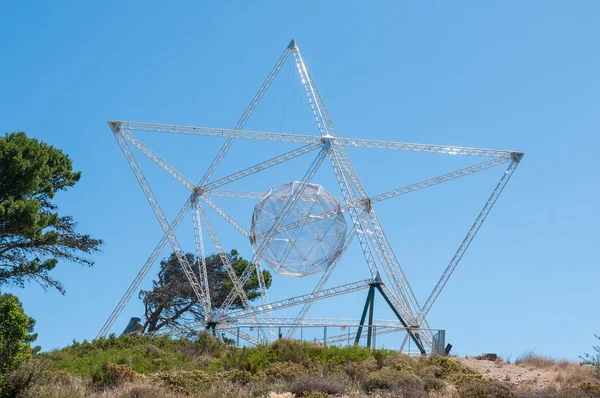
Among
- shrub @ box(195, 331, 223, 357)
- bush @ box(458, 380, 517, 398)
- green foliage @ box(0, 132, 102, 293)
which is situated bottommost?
bush @ box(458, 380, 517, 398)

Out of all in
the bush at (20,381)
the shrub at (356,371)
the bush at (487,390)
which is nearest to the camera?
the bush at (20,381)

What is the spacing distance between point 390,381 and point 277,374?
14.1ft

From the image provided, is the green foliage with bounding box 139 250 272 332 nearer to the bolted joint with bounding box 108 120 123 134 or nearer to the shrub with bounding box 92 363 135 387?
the bolted joint with bounding box 108 120 123 134

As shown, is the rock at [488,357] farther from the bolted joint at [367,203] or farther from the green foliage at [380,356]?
the bolted joint at [367,203]

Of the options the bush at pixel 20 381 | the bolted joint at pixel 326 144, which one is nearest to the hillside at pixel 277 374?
the bush at pixel 20 381

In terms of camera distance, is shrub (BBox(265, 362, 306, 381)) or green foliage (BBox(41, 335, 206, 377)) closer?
shrub (BBox(265, 362, 306, 381))

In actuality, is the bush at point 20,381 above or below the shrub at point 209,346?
below

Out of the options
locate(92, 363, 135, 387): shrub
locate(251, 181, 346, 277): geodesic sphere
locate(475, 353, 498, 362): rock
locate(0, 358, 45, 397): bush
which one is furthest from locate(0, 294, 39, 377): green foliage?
locate(251, 181, 346, 277): geodesic sphere

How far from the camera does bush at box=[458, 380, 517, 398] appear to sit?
27.2m

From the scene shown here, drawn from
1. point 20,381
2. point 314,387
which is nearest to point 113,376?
point 20,381

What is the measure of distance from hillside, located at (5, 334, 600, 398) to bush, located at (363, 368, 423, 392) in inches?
1.3

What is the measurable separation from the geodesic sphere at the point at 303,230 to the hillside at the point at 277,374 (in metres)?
13.7

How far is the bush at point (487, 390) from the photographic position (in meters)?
27.2

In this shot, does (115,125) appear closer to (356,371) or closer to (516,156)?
(516,156)
